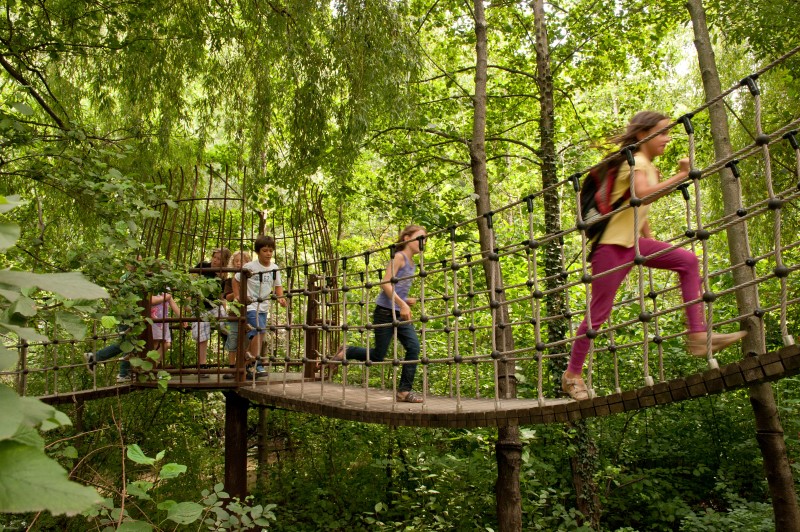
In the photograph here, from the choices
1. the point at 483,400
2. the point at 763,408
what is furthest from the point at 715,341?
the point at 763,408

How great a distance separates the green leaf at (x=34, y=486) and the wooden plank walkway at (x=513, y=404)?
6.85 feet

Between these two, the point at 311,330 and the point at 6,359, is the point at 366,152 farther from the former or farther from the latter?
the point at 6,359

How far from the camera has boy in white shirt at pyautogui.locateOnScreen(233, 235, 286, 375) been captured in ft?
14.7

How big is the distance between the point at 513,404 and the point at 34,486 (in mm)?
3001

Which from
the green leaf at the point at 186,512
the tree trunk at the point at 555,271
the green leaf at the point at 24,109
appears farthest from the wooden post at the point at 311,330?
the green leaf at the point at 186,512

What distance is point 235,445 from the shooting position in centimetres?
482

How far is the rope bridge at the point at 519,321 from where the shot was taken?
2.29 m

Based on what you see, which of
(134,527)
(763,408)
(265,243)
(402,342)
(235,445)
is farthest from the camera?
(235,445)

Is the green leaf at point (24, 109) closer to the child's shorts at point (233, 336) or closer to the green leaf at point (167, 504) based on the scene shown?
the green leaf at point (167, 504)

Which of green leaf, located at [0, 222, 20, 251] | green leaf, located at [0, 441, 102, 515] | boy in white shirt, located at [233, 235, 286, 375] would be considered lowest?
green leaf, located at [0, 441, 102, 515]

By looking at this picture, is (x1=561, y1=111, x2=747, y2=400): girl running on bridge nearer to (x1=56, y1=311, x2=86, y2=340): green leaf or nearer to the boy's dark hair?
(x1=56, y1=311, x2=86, y2=340): green leaf

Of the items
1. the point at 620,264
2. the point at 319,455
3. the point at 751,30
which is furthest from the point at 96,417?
the point at 751,30

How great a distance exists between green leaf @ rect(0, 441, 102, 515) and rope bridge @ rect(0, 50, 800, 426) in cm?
200

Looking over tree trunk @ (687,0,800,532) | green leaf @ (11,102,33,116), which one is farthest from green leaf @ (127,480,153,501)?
tree trunk @ (687,0,800,532)
